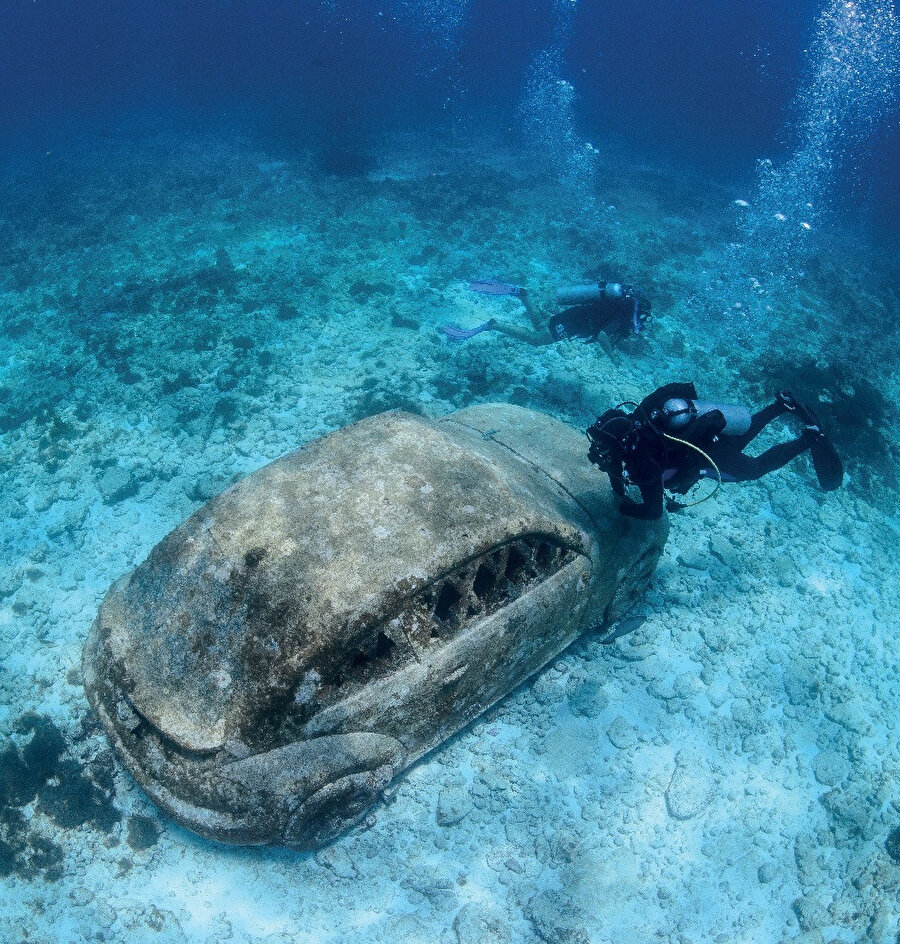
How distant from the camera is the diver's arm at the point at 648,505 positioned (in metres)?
4.88

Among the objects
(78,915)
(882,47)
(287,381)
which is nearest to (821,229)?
(287,381)

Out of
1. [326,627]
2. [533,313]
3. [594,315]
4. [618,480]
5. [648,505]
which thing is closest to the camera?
[326,627]

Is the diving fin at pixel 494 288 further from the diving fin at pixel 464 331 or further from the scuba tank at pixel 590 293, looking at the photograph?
the scuba tank at pixel 590 293

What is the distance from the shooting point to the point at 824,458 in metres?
6.75

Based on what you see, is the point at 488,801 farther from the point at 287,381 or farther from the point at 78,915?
the point at 287,381

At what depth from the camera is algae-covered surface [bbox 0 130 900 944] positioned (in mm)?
4352

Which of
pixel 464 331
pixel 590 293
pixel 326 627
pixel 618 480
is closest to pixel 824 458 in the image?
pixel 618 480

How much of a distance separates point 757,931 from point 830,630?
348cm

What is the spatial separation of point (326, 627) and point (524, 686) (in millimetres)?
2810

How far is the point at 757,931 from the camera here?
452 centimetres

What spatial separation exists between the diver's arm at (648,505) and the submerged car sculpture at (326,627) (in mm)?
594

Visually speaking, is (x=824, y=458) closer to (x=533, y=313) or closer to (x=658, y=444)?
(x=658, y=444)

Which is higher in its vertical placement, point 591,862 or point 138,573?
point 138,573

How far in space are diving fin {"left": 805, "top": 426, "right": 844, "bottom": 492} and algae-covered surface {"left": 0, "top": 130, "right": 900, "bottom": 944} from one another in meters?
1.04
